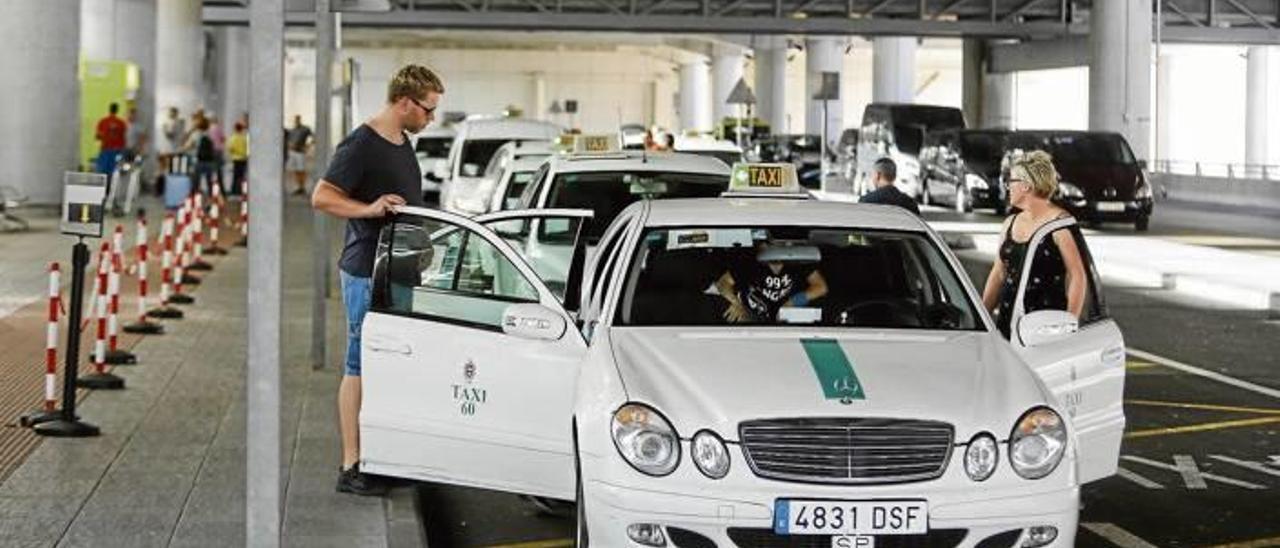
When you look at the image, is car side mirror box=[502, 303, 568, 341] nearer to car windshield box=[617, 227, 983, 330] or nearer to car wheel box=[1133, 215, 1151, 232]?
car windshield box=[617, 227, 983, 330]

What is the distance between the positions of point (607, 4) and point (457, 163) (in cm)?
2043

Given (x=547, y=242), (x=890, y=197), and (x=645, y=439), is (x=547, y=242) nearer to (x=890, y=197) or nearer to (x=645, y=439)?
(x=890, y=197)

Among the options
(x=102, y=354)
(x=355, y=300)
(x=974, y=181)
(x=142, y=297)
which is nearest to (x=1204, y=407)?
(x=355, y=300)

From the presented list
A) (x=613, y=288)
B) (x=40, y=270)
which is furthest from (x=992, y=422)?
(x=40, y=270)

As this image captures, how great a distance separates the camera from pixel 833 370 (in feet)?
25.1

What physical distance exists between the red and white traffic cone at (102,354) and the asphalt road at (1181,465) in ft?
11.2

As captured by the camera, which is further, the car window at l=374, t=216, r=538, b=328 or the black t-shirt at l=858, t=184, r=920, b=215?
the black t-shirt at l=858, t=184, r=920, b=215

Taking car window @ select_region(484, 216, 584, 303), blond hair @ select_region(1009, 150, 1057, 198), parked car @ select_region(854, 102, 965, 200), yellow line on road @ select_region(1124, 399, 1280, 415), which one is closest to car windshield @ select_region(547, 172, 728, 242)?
car window @ select_region(484, 216, 584, 303)

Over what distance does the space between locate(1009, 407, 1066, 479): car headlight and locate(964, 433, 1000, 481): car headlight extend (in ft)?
0.22

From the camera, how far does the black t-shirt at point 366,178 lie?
32.0ft

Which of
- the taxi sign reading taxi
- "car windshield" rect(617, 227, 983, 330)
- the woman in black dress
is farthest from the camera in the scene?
the taxi sign reading taxi

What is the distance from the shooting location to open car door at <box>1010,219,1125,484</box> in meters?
8.49

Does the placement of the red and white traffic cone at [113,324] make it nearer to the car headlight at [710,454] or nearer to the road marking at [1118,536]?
the road marking at [1118,536]

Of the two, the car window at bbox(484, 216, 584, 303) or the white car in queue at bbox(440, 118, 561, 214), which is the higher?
the white car in queue at bbox(440, 118, 561, 214)
